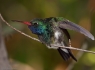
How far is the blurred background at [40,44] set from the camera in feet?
14.6

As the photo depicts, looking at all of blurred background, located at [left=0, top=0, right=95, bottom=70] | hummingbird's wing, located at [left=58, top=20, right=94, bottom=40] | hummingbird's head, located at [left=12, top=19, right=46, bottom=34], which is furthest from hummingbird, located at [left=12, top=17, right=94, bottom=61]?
blurred background, located at [left=0, top=0, right=95, bottom=70]

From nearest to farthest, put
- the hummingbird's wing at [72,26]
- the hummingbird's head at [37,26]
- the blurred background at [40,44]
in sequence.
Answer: the hummingbird's wing at [72,26] < the hummingbird's head at [37,26] < the blurred background at [40,44]

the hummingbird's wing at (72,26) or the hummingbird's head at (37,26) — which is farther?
the hummingbird's head at (37,26)

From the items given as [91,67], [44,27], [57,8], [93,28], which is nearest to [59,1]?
[57,8]

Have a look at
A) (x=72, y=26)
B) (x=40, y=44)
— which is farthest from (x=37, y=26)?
(x=40, y=44)

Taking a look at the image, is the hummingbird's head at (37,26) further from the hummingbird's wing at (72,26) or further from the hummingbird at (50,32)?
the hummingbird's wing at (72,26)

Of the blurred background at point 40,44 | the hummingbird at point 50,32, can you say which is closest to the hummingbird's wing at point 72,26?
the hummingbird at point 50,32

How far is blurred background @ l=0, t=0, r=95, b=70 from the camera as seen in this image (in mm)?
4465

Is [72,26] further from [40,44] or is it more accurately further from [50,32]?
[40,44]

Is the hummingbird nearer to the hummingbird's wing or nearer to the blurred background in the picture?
the hummingbird's wing

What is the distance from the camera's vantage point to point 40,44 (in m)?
4.70

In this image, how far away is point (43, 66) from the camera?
4602 millimetres

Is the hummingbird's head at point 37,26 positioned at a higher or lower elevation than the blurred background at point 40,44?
higher

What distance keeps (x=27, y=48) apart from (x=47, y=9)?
25.0 inches
